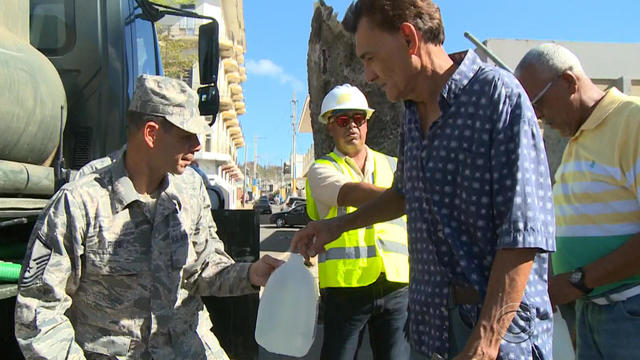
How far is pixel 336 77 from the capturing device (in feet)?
16.1

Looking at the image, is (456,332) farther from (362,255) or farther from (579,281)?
(362,255)

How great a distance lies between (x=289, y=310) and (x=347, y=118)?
1.22 meters

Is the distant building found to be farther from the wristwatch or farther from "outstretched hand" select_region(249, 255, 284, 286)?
the wristwatch

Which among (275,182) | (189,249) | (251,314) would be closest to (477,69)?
(189,249)

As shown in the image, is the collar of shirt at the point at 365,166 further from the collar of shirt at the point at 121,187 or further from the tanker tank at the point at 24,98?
the tanker tank at the point at 24,98

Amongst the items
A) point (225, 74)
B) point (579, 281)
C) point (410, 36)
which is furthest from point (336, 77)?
point (225, 74)

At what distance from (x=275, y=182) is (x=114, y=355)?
116m

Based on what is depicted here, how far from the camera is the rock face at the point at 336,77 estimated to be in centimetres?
450

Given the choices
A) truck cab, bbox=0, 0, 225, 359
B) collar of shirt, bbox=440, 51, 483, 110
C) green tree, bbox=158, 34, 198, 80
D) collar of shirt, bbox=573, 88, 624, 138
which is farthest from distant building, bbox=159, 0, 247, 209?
collar of shirt, bbox=440, 51, 483, 110

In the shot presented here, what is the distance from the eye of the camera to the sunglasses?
9.71ft

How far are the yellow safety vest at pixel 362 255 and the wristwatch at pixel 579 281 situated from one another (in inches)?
35.6

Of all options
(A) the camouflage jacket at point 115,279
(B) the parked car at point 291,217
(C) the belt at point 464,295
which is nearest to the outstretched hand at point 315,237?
(A) the camouflage jacket at point 115,279

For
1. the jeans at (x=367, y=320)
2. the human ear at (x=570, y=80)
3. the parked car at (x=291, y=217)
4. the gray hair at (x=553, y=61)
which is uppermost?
the gray hair at (x=553, y=61)

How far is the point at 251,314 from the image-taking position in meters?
3.29
